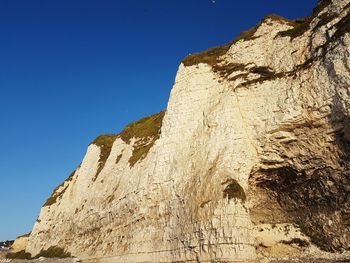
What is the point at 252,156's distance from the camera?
28.2 meters

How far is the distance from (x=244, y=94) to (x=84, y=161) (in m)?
38.1

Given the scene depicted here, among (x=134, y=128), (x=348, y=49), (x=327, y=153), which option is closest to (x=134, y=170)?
(x=134, y=128)

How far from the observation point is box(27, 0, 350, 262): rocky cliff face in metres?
24.8

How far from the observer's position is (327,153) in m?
24.9

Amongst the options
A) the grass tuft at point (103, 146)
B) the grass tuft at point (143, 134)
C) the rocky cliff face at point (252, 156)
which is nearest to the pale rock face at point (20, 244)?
the grass tuft at point (103, 146)

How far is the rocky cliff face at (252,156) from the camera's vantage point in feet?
81.4

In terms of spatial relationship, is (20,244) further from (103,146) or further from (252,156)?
(252,156)

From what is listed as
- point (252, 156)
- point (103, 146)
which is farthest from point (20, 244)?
point (252, 156)

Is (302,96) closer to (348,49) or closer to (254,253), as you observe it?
(348,49)

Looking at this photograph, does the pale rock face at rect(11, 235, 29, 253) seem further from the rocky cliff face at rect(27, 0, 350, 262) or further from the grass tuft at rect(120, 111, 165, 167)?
the rocky cliff face at rect(27, 0, 350, 262)

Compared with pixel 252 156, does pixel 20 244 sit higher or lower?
higher

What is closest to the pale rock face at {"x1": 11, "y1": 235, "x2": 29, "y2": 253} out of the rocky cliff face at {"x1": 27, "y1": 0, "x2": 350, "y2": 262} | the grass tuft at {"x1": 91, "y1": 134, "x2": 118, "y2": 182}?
the grass tuft at {"x1": 91, "y1": 134, "x2": 118, "y2": 182}

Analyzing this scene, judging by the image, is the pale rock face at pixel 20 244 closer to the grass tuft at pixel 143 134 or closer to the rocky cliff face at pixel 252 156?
the grass tuft at pixel 143 134

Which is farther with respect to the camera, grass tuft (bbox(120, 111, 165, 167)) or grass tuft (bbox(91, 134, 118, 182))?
grass tuft (bbox(91, 134, 118, 182))
